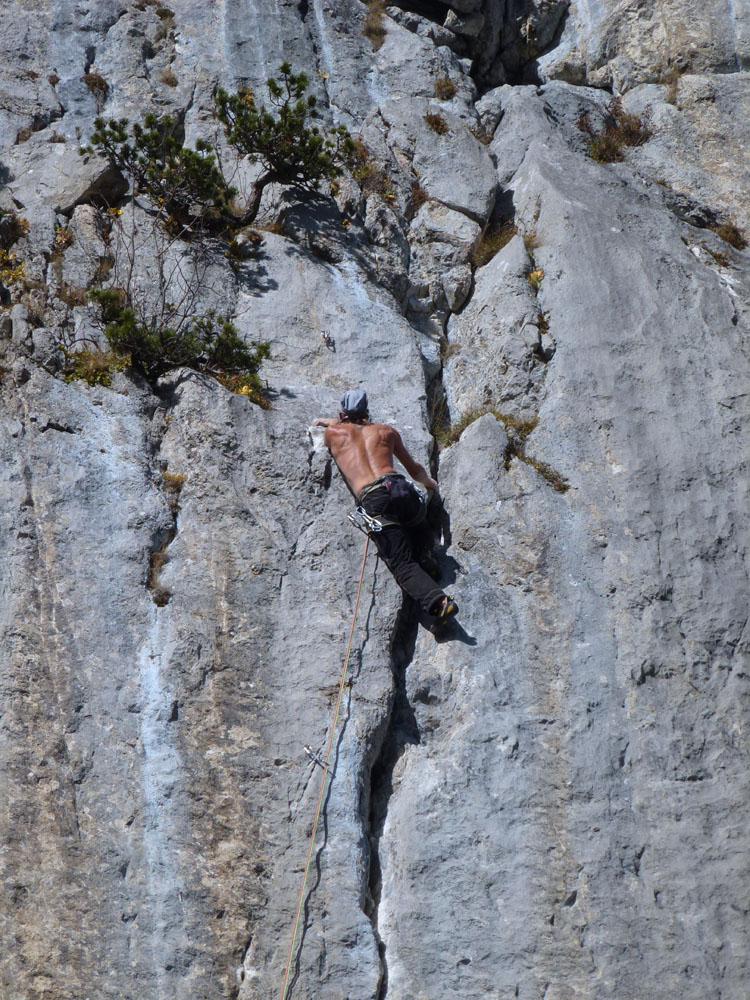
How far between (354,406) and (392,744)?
3062 mm

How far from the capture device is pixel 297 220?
10383 millimetres

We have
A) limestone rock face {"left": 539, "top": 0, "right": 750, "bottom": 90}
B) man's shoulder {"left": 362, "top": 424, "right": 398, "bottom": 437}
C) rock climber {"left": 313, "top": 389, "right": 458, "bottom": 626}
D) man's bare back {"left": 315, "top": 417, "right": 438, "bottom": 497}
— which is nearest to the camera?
rock climber {"left": 313, "top": 389, "right": 458, "bottom": 626}

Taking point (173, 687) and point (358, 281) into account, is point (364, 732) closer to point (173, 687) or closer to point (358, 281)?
point (173, 687)

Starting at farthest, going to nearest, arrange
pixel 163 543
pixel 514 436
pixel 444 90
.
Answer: pixel 444 90, pixel 514 436, pixel 163 543

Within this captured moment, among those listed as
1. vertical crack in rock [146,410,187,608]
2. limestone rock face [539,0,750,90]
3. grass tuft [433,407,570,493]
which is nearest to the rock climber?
grass tuft [433,407,570,493]

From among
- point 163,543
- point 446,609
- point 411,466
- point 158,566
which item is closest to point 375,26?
point 411,466

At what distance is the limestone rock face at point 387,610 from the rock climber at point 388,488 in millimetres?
292

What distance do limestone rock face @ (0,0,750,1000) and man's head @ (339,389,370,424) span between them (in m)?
0.44

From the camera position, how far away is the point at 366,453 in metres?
7.89

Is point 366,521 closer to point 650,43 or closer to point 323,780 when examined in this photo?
point 323,780

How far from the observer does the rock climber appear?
7420mm

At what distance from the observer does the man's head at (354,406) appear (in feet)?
26.8

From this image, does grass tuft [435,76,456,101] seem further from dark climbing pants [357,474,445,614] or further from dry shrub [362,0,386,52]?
dark climbing pants [357,474,445,614]

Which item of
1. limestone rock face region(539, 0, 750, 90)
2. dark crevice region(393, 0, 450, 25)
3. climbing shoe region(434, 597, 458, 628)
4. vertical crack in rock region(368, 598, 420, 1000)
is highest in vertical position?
limestone rock face region(539, 0, 750, 90)
